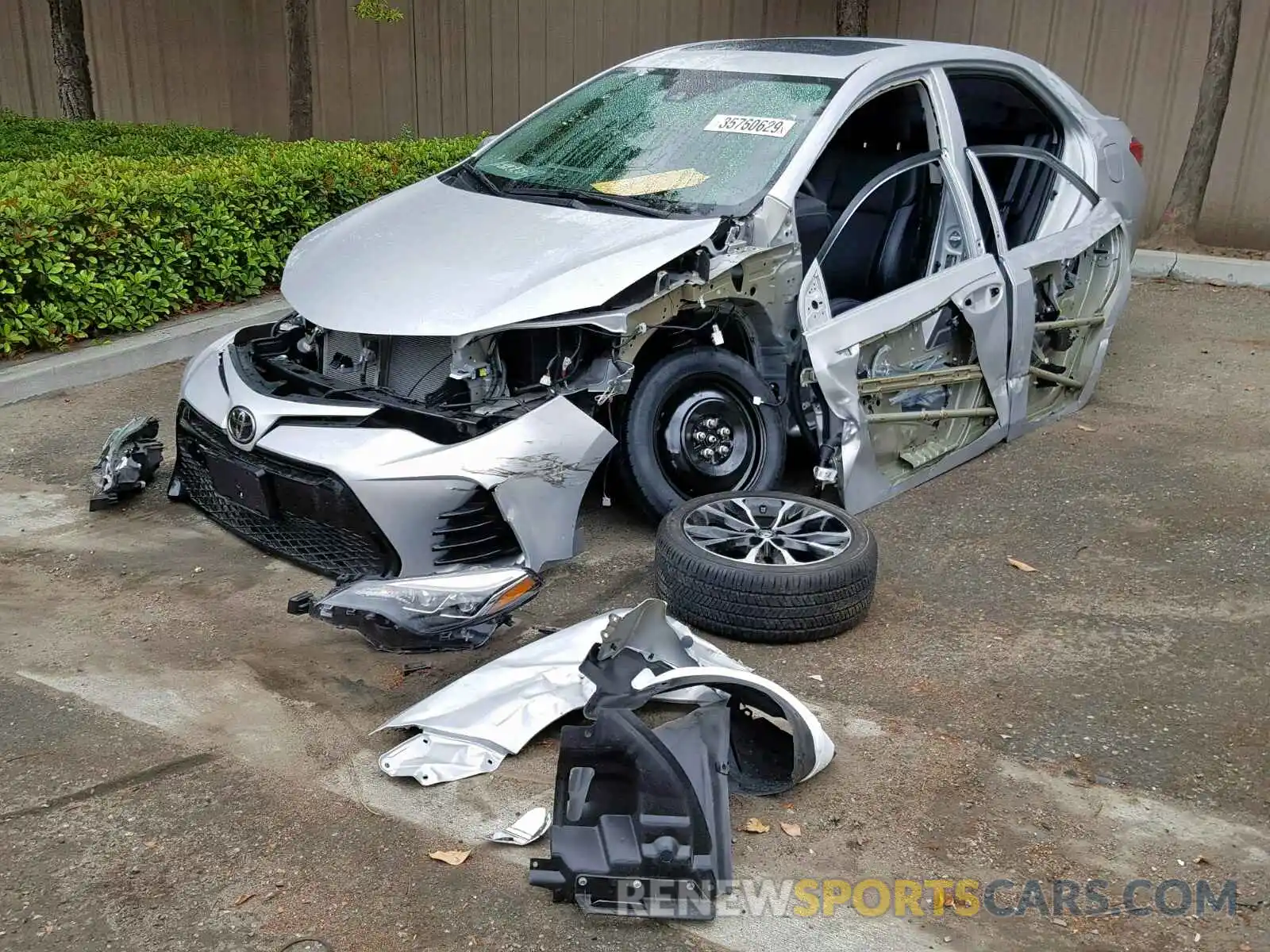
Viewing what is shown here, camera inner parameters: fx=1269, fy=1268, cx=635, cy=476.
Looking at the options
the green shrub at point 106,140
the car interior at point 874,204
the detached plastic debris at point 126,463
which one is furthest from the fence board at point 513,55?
the detached plastic debris at point 126,463

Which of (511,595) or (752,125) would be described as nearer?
(511,595)

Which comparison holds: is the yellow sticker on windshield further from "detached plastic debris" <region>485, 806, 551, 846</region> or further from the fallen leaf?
the fallen leaf

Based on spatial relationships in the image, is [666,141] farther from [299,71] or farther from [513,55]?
[513,55]

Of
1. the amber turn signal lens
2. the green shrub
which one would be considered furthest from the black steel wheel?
the green shrub

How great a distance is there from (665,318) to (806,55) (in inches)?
70.7

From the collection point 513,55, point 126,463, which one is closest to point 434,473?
point 126,463

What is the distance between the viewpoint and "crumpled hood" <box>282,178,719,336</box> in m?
4.43

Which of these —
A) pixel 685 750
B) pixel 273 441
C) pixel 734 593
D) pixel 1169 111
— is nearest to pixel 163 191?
pixel 273 441

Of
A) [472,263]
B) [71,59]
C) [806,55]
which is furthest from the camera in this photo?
[71,59]

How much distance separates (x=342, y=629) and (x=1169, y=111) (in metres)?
8.97

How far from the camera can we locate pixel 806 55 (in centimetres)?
571

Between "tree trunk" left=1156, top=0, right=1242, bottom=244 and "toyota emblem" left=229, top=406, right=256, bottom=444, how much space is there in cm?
805

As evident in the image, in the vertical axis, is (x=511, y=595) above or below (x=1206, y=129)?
below

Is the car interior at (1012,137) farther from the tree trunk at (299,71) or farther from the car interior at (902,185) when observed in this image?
the tree trunk at (299,71)
